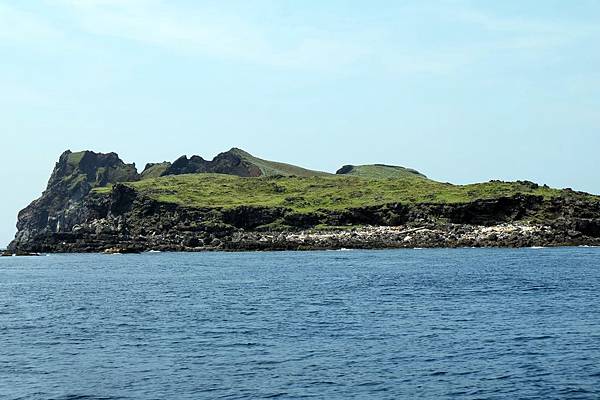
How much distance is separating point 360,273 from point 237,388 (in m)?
71.5

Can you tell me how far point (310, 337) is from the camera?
5172 cm

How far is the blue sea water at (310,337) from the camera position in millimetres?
37656

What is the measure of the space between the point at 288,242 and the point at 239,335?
13376cm

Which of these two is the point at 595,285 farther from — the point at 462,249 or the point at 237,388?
the point at 462,249

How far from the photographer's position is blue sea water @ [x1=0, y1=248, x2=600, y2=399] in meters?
37.7

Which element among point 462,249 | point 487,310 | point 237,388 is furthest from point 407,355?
point 462,249

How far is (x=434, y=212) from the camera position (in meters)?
200

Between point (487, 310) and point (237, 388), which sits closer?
point (237, 388)

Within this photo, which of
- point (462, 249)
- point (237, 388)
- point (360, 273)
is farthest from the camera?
point (462, 249)

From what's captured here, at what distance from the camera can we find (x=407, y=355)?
44.9 m

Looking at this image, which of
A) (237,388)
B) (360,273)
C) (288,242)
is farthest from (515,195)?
(237,388)

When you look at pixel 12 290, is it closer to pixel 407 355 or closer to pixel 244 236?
pixel 407 355

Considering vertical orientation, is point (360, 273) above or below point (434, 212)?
below

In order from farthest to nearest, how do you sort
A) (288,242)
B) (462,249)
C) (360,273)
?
(288,242)
(462,249)
(360,273)
